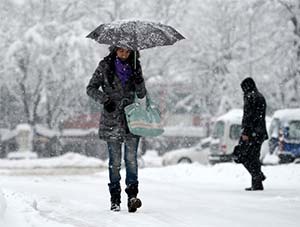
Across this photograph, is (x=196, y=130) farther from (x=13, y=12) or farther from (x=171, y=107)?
(x=13, y=12)

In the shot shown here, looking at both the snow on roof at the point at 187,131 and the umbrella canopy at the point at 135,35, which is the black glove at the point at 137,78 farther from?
the snow on roof at the point at 187,131

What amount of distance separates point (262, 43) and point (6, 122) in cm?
1572

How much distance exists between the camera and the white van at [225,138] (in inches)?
1001

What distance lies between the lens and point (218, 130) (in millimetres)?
26312

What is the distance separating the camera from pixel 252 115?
978 cm

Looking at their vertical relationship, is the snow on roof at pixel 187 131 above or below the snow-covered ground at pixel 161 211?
above

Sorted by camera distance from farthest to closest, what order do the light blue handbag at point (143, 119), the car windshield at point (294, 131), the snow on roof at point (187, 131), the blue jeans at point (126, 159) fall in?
the snow on roof at point (187, 131) → the car windshield at point (294, 131) → the blue jeans at point (126, 159) → the light blue handbag at point (143, 119)

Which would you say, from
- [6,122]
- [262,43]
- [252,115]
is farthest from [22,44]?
[252,115]

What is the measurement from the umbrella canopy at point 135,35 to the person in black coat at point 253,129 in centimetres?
303

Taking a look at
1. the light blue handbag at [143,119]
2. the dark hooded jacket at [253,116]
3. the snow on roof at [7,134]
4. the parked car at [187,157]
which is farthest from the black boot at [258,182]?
the snow on roof at [7,134]

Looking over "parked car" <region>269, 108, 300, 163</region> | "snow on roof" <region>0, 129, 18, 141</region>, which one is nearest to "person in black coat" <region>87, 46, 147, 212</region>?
"parked car" <region>269, 108, 300, 163</region>

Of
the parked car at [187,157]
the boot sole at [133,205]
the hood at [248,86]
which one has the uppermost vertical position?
the hood at [248,86]

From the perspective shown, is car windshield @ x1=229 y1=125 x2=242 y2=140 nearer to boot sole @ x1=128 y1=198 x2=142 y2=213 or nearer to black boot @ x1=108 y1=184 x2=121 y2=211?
black boot @ x1=108 y1=184 x2=121 y2=211

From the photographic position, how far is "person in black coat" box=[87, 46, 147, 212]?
6672 mm
